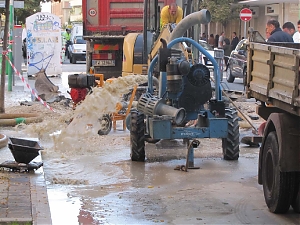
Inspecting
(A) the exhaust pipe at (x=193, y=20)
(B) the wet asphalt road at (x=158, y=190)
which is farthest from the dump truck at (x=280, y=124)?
(A) the exhaust pipe at (x=193, y=20)

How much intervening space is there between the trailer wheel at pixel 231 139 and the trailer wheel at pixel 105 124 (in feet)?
9.83

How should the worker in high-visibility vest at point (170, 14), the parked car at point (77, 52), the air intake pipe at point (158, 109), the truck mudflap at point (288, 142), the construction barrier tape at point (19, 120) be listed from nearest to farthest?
the truck mudflap at point (288, 142)
the air intake pipe at point (158, 109)
the worker in high-visibility vest at point (170, 14)
the construction barrier tape at point (19, 120)
the parked car at point (77, 52)

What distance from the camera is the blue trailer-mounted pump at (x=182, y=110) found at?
9.47 metres

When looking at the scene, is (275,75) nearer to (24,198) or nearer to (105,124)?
(24,198)

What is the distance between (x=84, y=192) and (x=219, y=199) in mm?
1587

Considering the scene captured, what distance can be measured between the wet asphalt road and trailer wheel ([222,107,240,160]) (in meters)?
0.12

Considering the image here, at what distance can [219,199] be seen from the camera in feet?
25.4

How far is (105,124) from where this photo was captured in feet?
40.8

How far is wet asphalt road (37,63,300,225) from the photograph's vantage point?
22.9ft

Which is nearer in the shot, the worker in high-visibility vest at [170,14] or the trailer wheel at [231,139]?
the trailer wheel at [231,139]

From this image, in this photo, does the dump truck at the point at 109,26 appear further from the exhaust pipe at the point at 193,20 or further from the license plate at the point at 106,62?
the exhaust pipe at the point at 193,20

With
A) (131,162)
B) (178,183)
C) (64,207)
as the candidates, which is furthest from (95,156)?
(64,207)

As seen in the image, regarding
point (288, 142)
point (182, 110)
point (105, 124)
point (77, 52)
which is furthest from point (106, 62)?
point (77, 52)

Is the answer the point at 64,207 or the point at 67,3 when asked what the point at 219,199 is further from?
the point at 67,3
